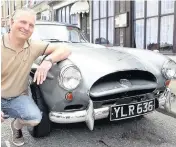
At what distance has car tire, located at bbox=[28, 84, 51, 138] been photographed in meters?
3.08

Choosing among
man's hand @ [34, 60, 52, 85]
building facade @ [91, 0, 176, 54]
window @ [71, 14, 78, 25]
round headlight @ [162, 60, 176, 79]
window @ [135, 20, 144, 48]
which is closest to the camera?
man's hand @ [34, 60, 52, 85]

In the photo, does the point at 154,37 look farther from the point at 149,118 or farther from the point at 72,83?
the point at 72,83

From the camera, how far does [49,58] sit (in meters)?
2.88

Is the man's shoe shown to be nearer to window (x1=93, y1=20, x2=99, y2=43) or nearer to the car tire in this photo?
the car tire

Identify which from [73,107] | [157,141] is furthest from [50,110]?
[157,141]

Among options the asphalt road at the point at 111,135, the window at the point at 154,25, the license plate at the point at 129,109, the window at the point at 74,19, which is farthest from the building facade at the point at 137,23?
the license plate at the point at 129,109

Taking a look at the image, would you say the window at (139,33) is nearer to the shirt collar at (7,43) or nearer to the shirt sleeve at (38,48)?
the shirt sleeve at (38,48)

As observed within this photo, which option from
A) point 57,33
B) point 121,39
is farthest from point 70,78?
point 121,39

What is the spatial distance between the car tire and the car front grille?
1.74 ft

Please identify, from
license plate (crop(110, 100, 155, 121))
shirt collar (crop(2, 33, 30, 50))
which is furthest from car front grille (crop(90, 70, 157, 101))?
shirt collar (crop(2, 33, 30, 50))

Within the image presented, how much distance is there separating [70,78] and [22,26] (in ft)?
2.22

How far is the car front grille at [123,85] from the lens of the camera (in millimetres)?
2955

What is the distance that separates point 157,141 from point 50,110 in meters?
1.20

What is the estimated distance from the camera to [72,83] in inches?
115
